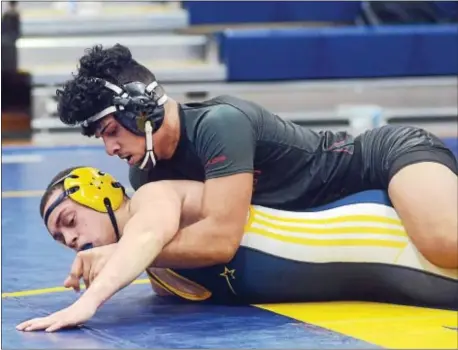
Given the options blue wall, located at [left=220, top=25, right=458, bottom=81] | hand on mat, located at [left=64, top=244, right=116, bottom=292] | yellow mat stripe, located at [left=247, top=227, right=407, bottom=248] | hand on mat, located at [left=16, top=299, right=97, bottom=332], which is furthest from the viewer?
blue wall, located at [left=220, top=25, right=458, bottom=81]

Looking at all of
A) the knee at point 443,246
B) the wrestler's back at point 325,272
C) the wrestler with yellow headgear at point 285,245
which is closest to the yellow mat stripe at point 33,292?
the wrestler with yellow headgear at point 285,245

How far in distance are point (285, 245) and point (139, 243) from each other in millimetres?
575

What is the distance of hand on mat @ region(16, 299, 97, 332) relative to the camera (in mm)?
3566

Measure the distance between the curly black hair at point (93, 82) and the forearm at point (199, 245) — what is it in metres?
0.50

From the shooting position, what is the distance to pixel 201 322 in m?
3.75

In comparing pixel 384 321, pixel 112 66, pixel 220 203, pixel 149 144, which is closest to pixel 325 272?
pixel 384 321

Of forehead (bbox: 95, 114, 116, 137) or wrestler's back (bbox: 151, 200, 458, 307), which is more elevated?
forehead (bbox: 95, 114, 116, 137)

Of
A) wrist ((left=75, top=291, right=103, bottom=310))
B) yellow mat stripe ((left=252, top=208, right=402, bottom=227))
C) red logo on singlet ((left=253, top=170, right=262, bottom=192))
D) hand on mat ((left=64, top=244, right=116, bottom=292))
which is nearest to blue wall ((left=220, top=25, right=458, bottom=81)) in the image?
red logo on singlet ((left=253, top=170, right=262, bottom=192))

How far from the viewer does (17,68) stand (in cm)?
1138

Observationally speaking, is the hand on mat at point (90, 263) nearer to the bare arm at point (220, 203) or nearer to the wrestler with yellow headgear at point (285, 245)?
the wrestler with yellow headgear at point (285, 245)

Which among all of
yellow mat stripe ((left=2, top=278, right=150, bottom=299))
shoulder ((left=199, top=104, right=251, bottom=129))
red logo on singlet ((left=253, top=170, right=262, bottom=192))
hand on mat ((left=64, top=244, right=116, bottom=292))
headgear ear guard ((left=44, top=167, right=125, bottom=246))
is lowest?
yellow mat stripe ((left=2, top=278, right=150, bottom=299))

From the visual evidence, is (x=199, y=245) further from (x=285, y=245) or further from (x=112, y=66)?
(x=112, y=66)

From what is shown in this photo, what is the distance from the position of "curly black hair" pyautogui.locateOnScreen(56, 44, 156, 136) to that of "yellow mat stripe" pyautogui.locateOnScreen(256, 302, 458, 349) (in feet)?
2.95

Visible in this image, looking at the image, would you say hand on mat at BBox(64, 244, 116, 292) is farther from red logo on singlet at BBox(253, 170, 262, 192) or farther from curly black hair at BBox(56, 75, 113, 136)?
red logo on singlet at BBox(253, 170, 262, 192)
